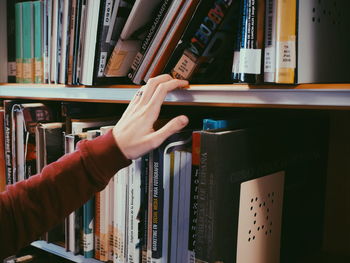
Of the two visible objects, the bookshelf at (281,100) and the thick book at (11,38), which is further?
the thick book at (11,38)

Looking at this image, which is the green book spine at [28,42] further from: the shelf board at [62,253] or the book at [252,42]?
the book at [252,42]

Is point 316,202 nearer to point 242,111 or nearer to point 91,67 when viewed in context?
point 242,111

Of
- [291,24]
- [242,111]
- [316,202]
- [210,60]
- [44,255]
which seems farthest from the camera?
[44,255]

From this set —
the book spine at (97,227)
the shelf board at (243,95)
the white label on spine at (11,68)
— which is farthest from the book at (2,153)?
the book spine at (97,227)

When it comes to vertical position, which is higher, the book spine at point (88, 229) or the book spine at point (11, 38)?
the book spine at point (11, 38)

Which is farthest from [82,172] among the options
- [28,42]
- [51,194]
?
[28,42]

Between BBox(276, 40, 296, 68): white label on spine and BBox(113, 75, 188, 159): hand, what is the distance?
23 centimetres

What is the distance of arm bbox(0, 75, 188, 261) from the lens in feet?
2.59

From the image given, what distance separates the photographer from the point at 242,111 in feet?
3.85

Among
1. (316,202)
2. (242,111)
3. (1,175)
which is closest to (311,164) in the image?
(316,202)

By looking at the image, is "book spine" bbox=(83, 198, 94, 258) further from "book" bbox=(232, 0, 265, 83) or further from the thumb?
"book" bbox=(232, 0, 265, 83)

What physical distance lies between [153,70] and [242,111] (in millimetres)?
373

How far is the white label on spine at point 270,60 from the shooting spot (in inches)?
27.3

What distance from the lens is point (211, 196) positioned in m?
0.72
